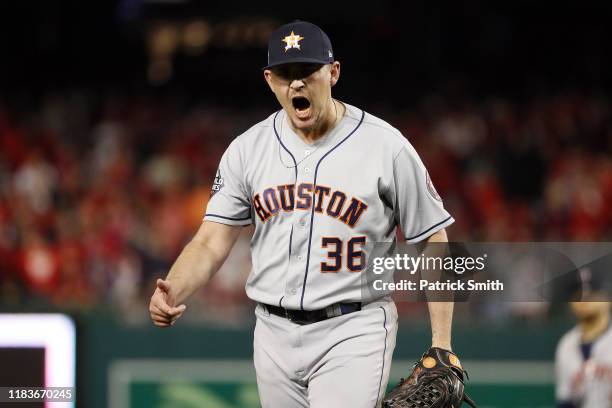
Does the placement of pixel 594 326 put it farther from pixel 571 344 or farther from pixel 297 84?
pixel 297 84

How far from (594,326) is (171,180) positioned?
16.6 feet

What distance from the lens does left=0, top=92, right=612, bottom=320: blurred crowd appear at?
8.01 meters

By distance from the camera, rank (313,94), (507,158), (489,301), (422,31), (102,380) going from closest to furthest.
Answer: (313,94) → (102,380) → (489,301) → (507,158) → (422,31)

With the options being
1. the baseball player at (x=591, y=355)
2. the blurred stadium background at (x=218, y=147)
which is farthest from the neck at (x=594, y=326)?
the blurred stadium background at (x=218, y=147)

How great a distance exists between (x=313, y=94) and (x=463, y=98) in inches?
369

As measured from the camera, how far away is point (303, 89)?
10.3 feet

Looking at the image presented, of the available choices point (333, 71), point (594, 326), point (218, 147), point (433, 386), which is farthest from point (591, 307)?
point (218, 147)

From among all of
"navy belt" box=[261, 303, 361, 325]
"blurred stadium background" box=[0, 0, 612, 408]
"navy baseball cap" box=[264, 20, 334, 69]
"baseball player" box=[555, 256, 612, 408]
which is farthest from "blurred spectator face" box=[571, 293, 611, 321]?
"navy baseball cap" box=[264, 20, 334, 69]

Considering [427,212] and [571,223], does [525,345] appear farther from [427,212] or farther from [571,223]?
[427,212]

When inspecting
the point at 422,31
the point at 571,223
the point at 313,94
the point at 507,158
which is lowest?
the point at 313,94

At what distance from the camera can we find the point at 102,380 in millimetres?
6426

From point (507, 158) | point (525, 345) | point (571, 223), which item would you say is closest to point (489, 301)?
point (525, 345)

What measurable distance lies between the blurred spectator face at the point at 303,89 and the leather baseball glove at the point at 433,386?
2.75ft

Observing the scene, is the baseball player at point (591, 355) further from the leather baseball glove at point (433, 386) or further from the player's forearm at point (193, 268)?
the player's forearm at point (193, 268)
